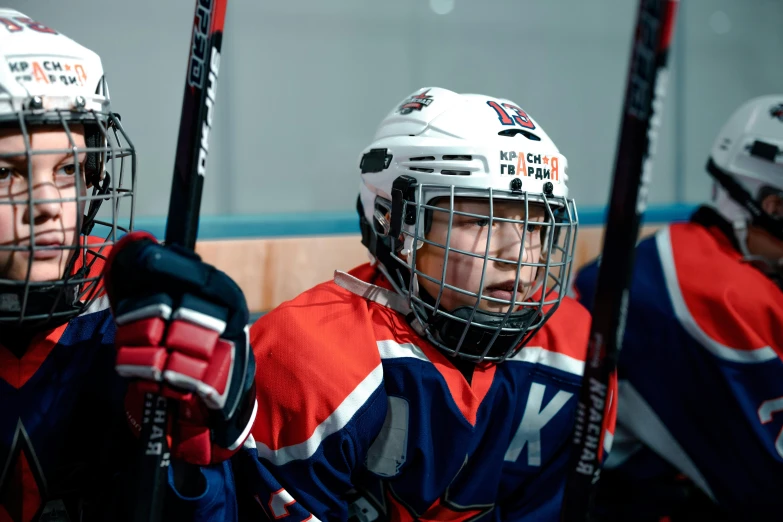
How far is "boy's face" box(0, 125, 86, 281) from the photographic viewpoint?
2.93 ft

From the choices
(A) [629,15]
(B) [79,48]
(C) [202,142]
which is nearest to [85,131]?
(B) [79,48]

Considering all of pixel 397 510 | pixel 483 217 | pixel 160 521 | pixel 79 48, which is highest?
pixel 79 48

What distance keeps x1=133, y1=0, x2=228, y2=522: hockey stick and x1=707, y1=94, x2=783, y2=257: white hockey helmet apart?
1.33m

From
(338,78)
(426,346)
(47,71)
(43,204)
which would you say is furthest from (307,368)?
(338,78)

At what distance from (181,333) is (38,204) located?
0.28 metres

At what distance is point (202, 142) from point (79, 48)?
26 cm

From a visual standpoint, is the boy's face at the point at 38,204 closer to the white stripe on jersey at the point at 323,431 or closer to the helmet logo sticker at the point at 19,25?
the helmet logo sticker at the point at 19,25

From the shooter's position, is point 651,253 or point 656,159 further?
point 656,159

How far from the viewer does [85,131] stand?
40.3 inches

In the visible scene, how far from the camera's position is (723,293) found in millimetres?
1517

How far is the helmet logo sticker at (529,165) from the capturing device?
1119mm

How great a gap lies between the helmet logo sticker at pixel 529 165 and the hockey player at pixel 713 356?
570mm

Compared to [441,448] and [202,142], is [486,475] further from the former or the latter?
[202,142]

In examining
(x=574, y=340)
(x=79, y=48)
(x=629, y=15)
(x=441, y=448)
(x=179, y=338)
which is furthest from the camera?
(x=629, y=15)
